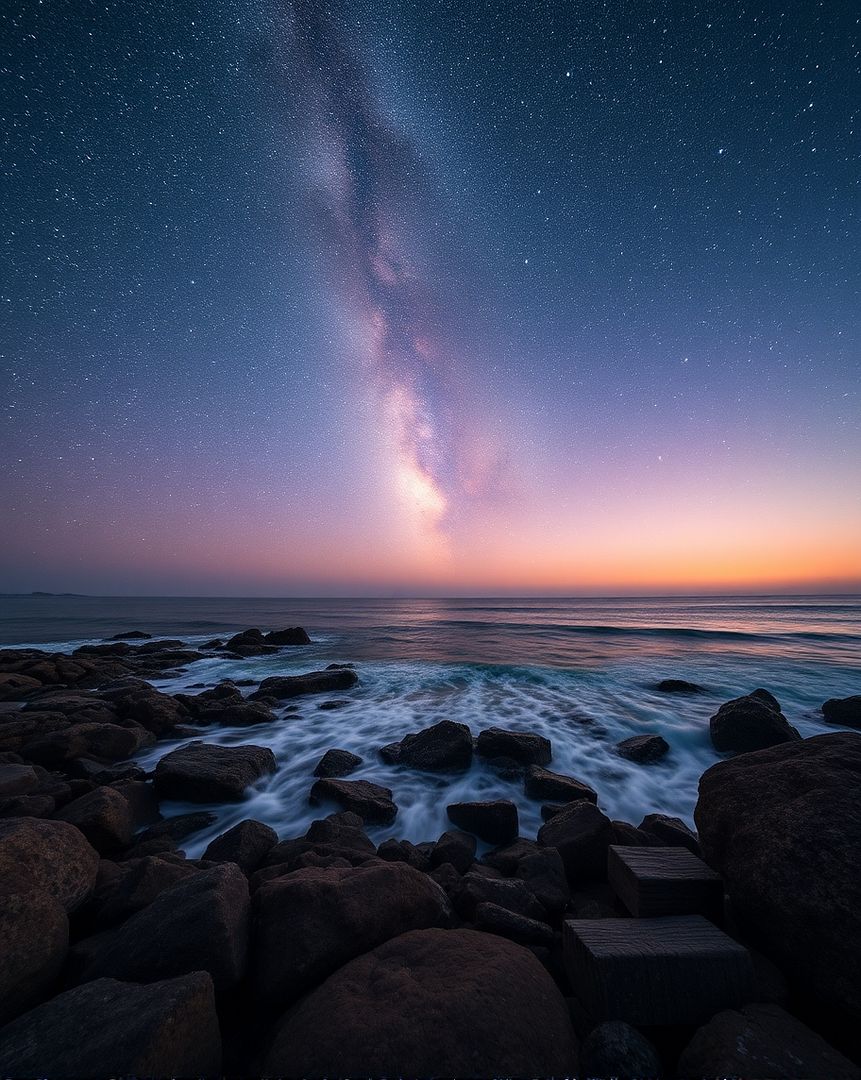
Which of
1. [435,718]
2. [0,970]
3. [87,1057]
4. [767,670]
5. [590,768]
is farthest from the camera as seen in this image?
[767,670]

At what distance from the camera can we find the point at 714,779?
331 centimetres

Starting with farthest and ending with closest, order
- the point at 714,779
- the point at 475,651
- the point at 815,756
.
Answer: the point at 475,651, the point at 714,779, the point at 815,756

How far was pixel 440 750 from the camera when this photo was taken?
23.5 ft

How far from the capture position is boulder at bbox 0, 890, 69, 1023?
2029 mm

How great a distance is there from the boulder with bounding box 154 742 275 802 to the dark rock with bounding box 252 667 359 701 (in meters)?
5.81

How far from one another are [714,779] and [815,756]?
0.69m

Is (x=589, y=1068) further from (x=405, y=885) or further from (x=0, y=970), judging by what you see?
(x=0, y=970)

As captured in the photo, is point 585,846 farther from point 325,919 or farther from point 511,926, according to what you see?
point 325,919

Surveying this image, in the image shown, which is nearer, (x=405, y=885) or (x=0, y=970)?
(x=0, y=970)

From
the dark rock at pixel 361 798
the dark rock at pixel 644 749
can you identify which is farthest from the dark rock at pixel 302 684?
the dark rock at pixel 644 749

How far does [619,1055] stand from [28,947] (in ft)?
9.34

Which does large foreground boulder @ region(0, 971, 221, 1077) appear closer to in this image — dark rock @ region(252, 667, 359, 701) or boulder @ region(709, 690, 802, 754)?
boulder @ region(709, 690, 802, 754)

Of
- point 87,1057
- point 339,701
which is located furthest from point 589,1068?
point 339,701

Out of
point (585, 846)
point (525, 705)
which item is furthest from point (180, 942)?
point (525, 705)
